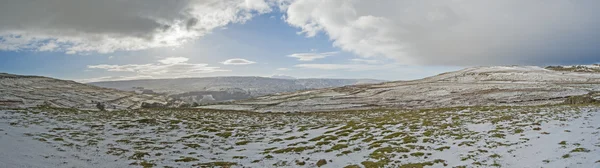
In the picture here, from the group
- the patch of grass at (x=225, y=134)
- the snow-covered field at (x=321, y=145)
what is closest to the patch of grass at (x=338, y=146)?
the snow-covered field at (x=321, y=145)

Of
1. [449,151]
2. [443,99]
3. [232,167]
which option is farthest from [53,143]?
[443,99]

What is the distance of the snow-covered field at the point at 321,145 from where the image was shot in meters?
18.4

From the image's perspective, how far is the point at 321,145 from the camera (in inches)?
1092

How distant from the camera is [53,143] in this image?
949 inches

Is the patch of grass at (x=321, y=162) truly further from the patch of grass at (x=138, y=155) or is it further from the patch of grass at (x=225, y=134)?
the patch of grass at (x=225, y=134)

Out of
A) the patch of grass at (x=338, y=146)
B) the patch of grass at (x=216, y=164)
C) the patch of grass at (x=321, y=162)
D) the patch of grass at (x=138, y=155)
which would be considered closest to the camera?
the patch of grass at (x=321, y=162)

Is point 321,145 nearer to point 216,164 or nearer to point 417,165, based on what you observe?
point 216,164

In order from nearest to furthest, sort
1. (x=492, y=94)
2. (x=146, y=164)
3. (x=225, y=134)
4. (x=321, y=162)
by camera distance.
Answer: (x=146, y=164), (x=321, y=162), (x=225, y=134), (x=492, y=94)

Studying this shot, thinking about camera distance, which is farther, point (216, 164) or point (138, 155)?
point (138, 155)

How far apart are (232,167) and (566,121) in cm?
2986

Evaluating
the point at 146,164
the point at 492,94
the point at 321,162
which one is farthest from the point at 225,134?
the point at 492,94

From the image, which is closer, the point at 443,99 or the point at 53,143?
the point at 53,143

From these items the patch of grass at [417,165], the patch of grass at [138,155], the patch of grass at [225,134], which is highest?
the patch of grass at [417,165]

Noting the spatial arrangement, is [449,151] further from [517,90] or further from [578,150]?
[517,90]
